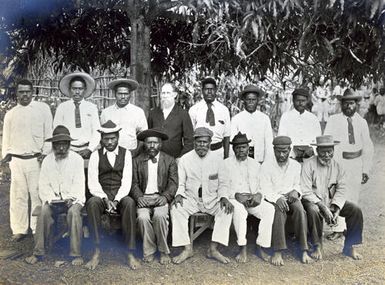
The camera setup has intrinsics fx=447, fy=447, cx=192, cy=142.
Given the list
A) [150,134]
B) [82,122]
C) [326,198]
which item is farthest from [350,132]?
[82,122]

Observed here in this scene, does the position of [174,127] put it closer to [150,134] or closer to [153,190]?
[150,134]

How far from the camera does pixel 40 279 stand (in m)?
4.05

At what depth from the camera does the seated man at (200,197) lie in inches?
183

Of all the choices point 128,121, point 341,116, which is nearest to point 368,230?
point 341,116

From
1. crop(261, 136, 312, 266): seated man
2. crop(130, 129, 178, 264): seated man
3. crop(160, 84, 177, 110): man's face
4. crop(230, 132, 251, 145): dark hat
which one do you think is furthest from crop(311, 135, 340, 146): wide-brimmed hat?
crop(160, 84, 177, 110): man's face

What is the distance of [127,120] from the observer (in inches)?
202

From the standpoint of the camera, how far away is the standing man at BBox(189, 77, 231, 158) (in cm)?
552

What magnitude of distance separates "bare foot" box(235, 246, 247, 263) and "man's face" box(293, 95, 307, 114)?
1931 mm

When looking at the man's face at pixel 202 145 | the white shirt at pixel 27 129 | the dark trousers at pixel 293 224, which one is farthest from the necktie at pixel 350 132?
the white shirt at pixel 27 129

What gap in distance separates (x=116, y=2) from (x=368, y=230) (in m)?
4.09

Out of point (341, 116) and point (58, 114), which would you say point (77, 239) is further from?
point (341, 116)

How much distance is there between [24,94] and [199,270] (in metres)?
2.64

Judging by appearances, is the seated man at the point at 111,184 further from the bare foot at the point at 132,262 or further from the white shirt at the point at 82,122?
the white shirt at the point at 82,122

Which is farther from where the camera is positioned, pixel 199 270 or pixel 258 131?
pixel 258 131
